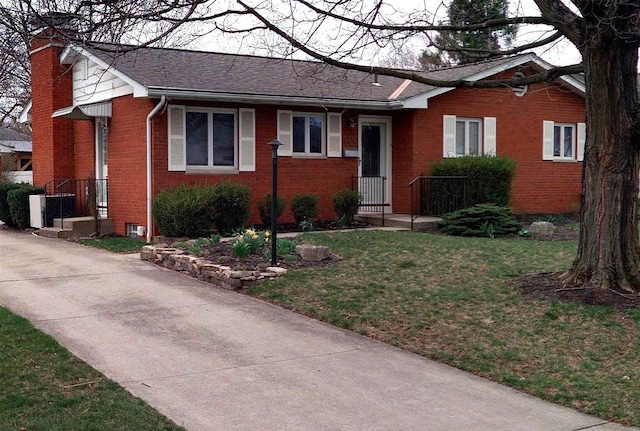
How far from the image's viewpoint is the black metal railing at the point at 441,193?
1703 cm

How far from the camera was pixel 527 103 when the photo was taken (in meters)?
20.1

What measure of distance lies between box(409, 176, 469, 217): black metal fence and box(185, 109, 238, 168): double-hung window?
420cm

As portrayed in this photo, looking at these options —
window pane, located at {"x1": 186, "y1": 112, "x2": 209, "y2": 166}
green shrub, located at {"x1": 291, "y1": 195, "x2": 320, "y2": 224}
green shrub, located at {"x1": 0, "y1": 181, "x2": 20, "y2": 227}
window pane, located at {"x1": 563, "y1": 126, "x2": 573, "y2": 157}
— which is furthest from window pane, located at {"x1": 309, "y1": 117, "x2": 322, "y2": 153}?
green shrub, located at {"x1": 0, "y1": 181, "x2": 20, "y2": 227}

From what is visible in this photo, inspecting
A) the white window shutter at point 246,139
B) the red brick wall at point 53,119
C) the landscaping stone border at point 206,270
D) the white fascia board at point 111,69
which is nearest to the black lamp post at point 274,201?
the landscaping stone border at point 206,270

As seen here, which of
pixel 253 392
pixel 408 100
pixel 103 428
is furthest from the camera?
pixel 408 100

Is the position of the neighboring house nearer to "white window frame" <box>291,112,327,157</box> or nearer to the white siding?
the white siding

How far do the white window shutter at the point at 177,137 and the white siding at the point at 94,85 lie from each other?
126cm

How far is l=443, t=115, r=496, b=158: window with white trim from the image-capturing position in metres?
19.2

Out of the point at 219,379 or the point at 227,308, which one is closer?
the point at 219,379

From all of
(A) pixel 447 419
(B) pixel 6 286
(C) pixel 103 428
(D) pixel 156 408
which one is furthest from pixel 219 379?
(B) pixel 6 286

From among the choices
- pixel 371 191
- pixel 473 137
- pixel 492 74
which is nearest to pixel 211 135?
pixel 371 191

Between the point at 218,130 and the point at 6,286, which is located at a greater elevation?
the point at 218,130

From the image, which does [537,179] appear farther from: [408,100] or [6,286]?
[6,286]

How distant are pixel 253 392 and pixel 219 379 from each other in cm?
46
